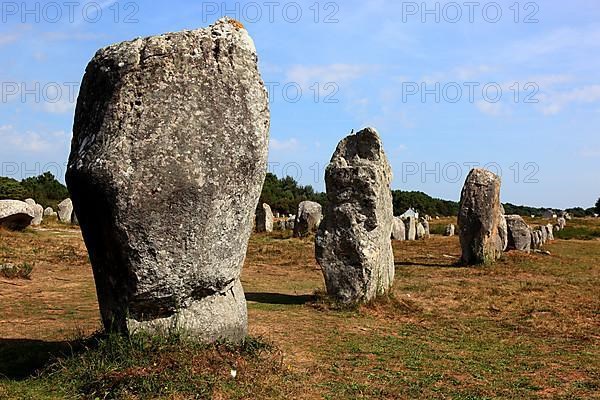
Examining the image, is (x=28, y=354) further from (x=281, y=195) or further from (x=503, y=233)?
(x=281, y=195)

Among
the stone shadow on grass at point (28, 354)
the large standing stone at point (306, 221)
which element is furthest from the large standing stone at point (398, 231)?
the stone shadow on grass at point (28, 354)

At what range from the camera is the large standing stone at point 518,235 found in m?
24.2

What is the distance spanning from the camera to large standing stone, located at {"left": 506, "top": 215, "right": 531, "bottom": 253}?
24.2m

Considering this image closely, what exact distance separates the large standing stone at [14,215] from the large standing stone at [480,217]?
15411 millimetres

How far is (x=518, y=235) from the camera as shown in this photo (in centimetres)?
2434

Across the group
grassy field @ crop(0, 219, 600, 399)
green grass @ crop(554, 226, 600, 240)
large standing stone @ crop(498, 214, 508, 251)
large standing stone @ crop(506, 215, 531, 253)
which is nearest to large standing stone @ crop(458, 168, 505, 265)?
large standing stone @ crop(498, 214, 508, 251)

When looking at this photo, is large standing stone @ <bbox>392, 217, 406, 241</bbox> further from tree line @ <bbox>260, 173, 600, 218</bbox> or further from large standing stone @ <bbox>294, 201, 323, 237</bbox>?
tree line @ <bbox>260, 173, 600, 218</bbox>

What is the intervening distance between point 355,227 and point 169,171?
584 cm

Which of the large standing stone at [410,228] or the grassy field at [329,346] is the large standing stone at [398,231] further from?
the grassy field at [329,346]

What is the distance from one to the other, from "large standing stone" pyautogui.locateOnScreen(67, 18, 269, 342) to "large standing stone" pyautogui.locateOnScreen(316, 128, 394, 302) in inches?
194

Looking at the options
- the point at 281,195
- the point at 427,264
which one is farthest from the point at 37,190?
the point at 427,264

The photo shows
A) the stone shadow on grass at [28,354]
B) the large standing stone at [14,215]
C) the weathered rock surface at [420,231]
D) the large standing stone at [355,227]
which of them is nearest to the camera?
the stone shadow on grass at [28,354]

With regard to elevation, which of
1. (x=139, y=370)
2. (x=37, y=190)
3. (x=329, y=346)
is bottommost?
(x=329, y=346)

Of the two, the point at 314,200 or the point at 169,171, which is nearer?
the point at 169,171
